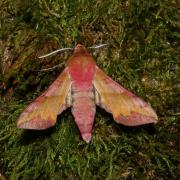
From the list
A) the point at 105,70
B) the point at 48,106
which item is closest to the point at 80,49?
the point at 105,70

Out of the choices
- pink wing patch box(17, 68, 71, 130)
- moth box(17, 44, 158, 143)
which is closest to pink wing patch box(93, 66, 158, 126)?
moth box(17, 44, 158, 143)

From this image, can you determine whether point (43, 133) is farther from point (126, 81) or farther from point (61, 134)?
point (126, 81)

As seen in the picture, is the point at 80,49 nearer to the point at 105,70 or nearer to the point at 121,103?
the point at 105,70

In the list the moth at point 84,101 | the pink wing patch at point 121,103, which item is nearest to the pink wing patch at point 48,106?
the moth at point 84,101

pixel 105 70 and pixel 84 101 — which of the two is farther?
pixel 105 70

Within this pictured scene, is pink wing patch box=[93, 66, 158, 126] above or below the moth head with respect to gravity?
below

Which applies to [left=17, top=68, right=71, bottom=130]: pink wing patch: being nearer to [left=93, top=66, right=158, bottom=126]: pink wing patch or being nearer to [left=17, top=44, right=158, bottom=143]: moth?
[left=17, top=44, right=158, bottom=143]: moth

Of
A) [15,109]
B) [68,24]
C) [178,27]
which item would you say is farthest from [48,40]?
[178,27]
